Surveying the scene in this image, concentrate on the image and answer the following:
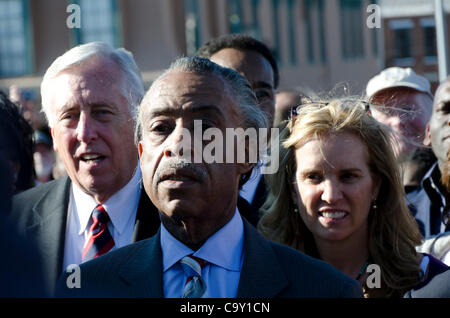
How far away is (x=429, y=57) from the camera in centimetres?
3900

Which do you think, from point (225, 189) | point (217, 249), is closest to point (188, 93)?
point (225, 189)

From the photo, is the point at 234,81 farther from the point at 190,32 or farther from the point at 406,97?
the point at 190,32

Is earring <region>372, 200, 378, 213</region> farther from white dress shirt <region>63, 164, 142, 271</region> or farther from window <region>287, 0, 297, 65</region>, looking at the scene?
window <region>287, 0, 297, 65</region>

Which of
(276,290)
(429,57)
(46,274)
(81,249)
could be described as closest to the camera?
(46,274)

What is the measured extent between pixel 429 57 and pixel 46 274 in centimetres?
3993

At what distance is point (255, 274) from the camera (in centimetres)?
225

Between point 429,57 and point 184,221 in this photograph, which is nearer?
point 184,221

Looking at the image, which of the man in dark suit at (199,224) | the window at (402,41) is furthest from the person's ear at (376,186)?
the window at (402,41)

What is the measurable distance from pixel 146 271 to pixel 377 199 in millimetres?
1410

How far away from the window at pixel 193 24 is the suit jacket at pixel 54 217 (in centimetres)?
1902

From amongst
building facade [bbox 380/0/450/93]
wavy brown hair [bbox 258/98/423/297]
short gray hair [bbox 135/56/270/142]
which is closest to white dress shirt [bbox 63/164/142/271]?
wavy brown hair [bbox 258/98/423/297]

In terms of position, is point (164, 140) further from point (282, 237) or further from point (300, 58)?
point (300, 58)

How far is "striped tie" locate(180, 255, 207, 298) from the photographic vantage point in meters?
2.21
